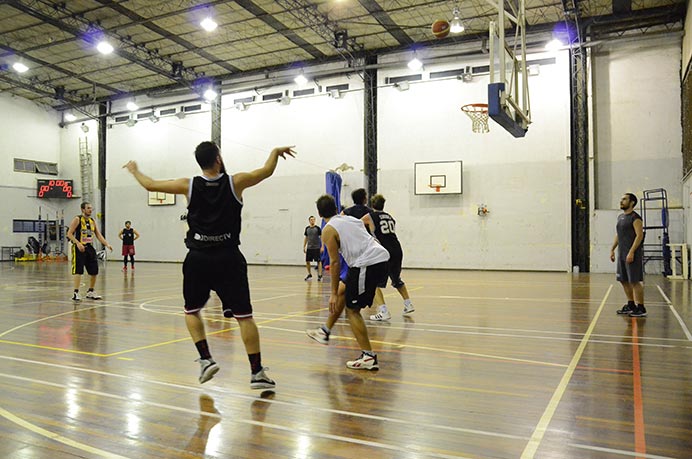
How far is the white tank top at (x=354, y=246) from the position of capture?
4.96 meters

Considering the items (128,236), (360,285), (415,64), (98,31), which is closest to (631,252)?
(360,285)

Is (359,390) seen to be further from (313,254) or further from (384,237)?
(313,254)

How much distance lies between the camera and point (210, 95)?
24141 millimetres

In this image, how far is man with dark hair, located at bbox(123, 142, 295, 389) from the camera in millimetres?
4160

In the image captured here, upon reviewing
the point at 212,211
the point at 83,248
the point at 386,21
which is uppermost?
the point at 386,21

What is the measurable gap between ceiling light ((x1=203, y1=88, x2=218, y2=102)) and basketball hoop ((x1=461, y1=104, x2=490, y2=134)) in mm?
11039

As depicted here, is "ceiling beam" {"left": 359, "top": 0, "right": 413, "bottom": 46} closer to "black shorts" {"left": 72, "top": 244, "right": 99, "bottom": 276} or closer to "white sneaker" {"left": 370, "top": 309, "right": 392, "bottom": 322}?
"black shorts" {"left": 72, "top": 244, "right": 99, "bottom": 276}

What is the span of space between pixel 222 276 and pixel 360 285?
128 cm

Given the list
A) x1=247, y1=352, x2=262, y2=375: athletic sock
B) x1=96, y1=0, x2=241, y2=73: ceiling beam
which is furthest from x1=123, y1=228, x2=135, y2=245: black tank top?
x1=247, y1=352, x2=262, y2=375: athletic sock

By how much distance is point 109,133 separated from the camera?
28.3 meters

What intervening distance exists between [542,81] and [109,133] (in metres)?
20.7

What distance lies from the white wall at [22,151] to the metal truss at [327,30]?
17102 millimetres

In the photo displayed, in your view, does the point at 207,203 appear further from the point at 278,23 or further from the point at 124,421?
the point at 278,23

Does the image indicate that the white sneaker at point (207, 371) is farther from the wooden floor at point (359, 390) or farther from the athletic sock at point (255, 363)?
the athletic sock at point (255, 363)
